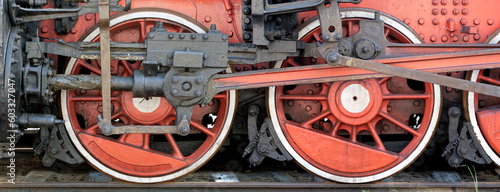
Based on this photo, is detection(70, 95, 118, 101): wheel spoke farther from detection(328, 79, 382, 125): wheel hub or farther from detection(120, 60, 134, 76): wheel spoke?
detection(328, 79, 382, 125): wheel hub

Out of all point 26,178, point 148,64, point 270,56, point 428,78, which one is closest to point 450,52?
point 428,78

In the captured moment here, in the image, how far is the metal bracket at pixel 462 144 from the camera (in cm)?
419

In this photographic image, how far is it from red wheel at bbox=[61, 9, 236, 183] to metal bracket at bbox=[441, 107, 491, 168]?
1871mm

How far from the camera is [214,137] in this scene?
409 centimetres

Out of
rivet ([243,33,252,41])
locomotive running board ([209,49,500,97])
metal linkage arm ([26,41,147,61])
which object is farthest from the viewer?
rivet ([243,33,252,41])

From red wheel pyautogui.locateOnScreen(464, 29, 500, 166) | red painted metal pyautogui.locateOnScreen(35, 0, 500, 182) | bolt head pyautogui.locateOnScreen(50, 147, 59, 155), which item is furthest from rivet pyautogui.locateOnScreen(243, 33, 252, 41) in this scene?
red wheel pyautogui.locateOnScreen(464, 29, 500, 166)

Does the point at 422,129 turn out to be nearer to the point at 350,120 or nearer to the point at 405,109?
the point at 405,109

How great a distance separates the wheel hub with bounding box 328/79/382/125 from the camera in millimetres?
4125

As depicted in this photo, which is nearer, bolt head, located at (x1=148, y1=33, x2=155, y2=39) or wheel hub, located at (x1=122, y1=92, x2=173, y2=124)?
bolt head, located at (x1=148, y1=33, x2=155, y2=39)

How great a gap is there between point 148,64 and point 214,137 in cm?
90

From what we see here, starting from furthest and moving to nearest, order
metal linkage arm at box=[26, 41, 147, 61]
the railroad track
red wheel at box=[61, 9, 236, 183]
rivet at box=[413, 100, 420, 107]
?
1. rivet at box=[413, 100, 420, 107]
2. the railroad track
3. red wheel at box=[61, 9, 236, 183]
4. metal linkage arm at box=[26, 41, 147, 61]

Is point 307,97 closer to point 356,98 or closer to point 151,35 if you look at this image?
point 356,98

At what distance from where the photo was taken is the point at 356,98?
414cm

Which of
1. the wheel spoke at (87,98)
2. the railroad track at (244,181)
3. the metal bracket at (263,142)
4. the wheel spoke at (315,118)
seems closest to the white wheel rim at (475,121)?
the railroad track at (244,181)
